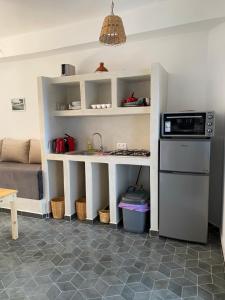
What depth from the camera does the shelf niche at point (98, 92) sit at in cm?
330

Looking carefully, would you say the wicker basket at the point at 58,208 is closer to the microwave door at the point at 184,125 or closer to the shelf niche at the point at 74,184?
the shelf niche at the point at 74,184

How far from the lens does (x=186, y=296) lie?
74.4 inches

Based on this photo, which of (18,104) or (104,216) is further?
(18,104)

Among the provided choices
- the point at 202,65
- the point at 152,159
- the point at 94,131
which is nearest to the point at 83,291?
the point at 152,159

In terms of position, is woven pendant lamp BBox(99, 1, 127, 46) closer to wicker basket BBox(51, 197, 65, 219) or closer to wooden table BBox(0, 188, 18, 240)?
wooden table BBox(0, 188, 18, 240)

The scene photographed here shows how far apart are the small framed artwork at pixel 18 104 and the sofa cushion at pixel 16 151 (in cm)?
62

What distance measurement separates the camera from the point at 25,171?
11.2 feet

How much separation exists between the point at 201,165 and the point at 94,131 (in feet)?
5.87

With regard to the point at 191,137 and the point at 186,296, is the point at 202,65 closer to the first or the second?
the point at 191,137

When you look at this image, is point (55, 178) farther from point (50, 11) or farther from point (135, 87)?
point (50, 11)

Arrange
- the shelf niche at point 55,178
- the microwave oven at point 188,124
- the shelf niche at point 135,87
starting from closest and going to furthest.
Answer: the microwave oven at point 188,124, the shelf niche at point 135,87, the shelf niche at point 55,178

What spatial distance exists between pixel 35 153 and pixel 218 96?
112 inches

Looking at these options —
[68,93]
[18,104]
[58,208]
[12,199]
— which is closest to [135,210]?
[58,208]

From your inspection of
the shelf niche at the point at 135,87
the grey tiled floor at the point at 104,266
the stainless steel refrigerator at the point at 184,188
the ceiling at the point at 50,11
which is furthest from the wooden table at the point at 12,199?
the ceiling at the point at 50,11
